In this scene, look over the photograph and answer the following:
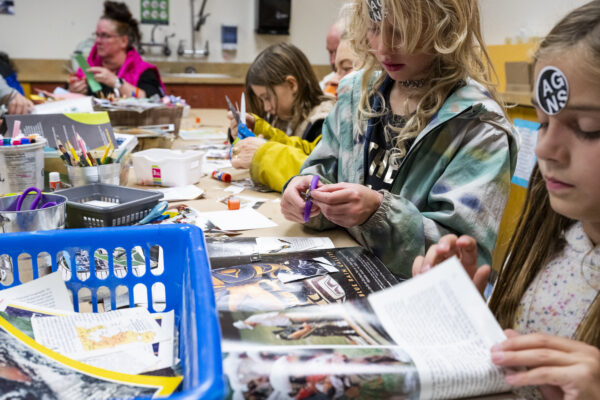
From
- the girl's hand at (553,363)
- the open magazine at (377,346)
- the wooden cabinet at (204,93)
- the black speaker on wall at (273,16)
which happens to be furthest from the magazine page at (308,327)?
the black speaker on wall at (273,16)

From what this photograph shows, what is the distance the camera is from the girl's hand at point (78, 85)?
9.56 ft

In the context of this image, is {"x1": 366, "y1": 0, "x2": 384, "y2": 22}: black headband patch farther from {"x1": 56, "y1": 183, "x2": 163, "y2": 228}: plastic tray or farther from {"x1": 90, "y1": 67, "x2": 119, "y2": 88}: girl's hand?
{"x1": 90, "y1": 67, "x2": 119, "y2": 88}: girl's hand

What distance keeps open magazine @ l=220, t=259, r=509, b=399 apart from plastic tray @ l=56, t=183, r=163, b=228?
1.71 feet

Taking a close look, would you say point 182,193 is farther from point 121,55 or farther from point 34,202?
point 121,55

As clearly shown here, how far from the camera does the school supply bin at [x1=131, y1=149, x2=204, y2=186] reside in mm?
1391

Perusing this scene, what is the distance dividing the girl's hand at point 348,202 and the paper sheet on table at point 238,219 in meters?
0.21

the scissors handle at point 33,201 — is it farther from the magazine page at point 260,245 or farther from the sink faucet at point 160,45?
the sink faucet at point 160,45

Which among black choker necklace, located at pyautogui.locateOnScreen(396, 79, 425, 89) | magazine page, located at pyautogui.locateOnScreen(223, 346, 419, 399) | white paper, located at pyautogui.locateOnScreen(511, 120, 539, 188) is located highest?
black choker necklace, located at pyautogui.locateOnScreen(396, 79, 425, 89)

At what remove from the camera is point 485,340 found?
0.50 m

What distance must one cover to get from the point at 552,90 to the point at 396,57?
474 mm

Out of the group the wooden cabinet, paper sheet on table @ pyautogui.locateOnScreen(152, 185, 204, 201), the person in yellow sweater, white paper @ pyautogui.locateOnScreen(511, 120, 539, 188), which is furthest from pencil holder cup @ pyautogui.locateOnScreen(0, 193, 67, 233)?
the wooden cabinet

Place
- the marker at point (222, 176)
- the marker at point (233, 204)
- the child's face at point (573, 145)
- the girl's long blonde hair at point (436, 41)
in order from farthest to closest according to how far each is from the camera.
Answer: the marker at point (222, 176) < the marker at point (233, 204) < the girl's long blonde hair at point (436, 41) < the child's face at point (573, 145)

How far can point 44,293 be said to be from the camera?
0.68 metres

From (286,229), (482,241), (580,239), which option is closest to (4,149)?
(286,229)
